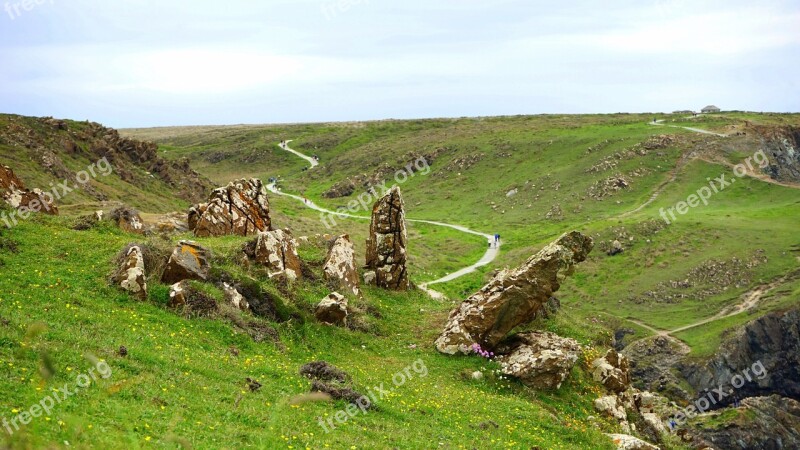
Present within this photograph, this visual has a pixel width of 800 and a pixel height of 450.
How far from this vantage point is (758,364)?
178 feet

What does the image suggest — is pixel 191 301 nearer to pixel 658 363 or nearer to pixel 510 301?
pixel 510 301

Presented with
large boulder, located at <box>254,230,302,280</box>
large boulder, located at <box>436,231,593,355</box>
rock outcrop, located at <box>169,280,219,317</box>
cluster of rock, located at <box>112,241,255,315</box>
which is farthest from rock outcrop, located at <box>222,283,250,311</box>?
large boulder, located at <box>436,231,593,355</box>

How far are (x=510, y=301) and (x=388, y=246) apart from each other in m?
10.6

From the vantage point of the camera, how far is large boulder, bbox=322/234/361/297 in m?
32.8

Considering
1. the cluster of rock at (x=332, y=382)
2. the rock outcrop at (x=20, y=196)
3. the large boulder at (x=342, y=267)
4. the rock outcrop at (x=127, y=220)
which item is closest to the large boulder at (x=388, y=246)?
the large boulder at (x=342, y=267)

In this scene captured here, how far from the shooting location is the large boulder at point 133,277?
22.8 meters

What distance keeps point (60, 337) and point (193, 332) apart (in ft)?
16.9

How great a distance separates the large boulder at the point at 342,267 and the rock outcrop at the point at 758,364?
36832 mm

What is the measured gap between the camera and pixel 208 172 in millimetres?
174125

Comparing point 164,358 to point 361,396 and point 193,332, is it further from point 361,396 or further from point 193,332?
point 361,396

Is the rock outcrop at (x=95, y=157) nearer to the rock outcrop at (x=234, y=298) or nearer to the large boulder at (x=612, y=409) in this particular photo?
the rock outcrop at (x=234, y=298)

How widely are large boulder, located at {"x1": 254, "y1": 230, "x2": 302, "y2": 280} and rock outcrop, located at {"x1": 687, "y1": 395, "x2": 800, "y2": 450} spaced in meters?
29.9

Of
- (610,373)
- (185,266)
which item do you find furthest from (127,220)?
(610,373)

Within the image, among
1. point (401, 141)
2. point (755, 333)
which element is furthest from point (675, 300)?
point (401, 141)
